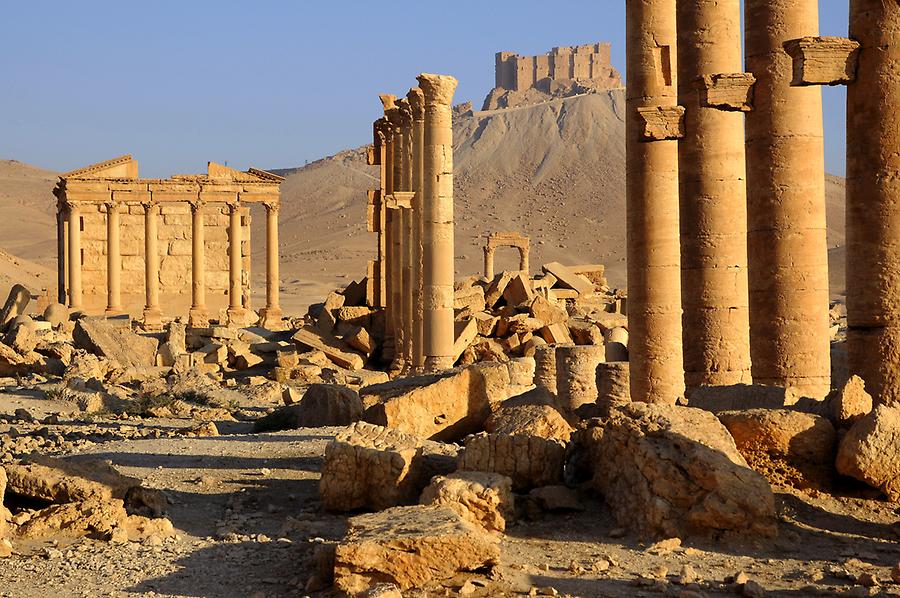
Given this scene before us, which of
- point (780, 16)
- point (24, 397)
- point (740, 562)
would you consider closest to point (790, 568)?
point (740, 562)

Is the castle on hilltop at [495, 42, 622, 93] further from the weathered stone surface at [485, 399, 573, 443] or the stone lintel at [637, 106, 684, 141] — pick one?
the weathered stone surface at [485, 399, 573, 443]

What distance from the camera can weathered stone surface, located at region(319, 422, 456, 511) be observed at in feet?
34.8

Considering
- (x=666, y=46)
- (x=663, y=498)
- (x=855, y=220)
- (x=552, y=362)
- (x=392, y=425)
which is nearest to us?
(x=663, y=498)

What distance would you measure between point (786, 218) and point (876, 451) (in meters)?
3.74

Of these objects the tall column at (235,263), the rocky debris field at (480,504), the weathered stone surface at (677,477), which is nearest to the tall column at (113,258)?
the tall column at (235,263)

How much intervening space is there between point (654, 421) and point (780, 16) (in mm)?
5316

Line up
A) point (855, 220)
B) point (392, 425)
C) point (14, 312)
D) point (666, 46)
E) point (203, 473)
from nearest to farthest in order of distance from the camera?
1. point (855, 220)
2. point (203, 473)
3. point (392, 425)
4. point (666, 46)
5. point (14, 312)

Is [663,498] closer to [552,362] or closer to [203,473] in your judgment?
[203,473]

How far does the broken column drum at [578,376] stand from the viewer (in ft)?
64.3

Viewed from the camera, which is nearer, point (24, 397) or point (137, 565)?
point (137, 565)

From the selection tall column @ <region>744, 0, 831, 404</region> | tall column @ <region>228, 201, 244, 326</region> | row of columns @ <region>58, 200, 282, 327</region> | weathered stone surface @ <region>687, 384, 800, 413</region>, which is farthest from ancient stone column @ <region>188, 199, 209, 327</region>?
weathered stone surface @ <region>687, 384, 800, 413</region>

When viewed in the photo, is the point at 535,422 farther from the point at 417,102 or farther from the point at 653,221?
the point at 417,102

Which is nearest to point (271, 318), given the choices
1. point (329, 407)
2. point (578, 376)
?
point (578, 376)

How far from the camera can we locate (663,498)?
31.8 feet
